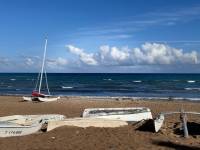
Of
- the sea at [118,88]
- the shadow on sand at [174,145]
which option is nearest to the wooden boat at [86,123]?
the shadow on sand at [174,145]

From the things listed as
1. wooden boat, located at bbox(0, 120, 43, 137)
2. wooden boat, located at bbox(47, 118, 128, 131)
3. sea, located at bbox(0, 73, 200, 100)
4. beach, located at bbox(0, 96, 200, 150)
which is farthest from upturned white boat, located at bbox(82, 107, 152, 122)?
sea, located at bbox(0, 73, 200, 100)

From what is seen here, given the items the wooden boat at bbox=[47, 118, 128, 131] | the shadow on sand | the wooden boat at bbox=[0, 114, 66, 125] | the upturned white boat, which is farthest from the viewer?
the upturned white boat

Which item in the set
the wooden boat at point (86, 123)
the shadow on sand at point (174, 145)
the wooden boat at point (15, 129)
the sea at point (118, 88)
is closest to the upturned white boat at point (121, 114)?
the wooden boat at point (86, 123)

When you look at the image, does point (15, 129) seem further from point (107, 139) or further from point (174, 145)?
point (174, 145)

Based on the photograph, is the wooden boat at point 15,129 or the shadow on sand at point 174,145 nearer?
the shadow on sand at point 174,145

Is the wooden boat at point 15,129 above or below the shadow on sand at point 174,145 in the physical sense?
above

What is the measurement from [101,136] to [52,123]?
2.45 meters

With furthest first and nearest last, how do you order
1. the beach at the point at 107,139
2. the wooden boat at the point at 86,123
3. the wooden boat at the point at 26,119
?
the wooden boat at the point at 26,119 → the wooden boat at the point at 86,123 → the beach at the point at 107,139

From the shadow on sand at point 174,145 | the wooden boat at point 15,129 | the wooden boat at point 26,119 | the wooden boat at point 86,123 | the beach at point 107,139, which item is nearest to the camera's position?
the shadow on sand at point 174,145

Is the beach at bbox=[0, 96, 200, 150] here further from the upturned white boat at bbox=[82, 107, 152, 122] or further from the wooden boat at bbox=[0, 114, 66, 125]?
the upturned white boat at bbox=[82, 107, 152, 122]

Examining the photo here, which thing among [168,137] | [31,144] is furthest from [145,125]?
[31,144]

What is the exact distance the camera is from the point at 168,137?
51.3ft

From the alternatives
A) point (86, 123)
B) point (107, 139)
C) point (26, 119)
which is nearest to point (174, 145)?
point (107, 139)

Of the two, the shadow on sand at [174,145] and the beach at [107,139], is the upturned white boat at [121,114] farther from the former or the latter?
the shadow on sand at [174,145]
